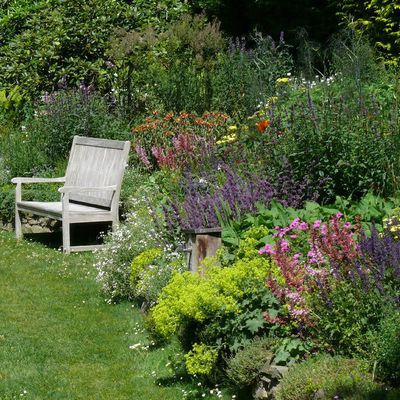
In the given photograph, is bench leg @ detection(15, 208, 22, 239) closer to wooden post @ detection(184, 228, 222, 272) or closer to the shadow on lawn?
the shadow on lawn

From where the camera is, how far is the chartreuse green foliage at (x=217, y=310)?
5172mm

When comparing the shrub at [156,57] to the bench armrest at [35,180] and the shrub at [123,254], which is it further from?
the shrub at [123,254]

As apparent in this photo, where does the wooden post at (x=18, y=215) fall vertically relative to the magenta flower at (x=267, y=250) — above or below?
below

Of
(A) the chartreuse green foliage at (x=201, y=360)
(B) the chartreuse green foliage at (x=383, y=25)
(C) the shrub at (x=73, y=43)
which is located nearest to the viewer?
(A) the chartreuse green foliage at (x=201, y=360)

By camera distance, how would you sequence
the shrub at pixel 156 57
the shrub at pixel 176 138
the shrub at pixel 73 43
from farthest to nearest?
1. the shrub at pixel 73 43
2. the shrub at pixel 156 57
3. the shrub at pixel 176 138

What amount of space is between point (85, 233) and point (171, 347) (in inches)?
202

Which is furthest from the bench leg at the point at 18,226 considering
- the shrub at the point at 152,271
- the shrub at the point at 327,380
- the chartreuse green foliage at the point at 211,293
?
the shrub at the point at 327,380

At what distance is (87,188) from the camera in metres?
9.91

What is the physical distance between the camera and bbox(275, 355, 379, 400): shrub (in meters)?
4.16

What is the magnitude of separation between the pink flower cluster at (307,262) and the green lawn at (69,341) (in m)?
0.91

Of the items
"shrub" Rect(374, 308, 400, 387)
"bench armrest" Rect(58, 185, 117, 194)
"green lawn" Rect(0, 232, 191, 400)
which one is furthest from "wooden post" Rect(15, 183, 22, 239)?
"shrub" Rect(374, 308, 400, 387)

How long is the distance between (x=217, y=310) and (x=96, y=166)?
19.2 feet

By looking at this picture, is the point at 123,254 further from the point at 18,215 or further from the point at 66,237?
the point at 18,215

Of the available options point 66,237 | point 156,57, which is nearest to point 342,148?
point 66,237
